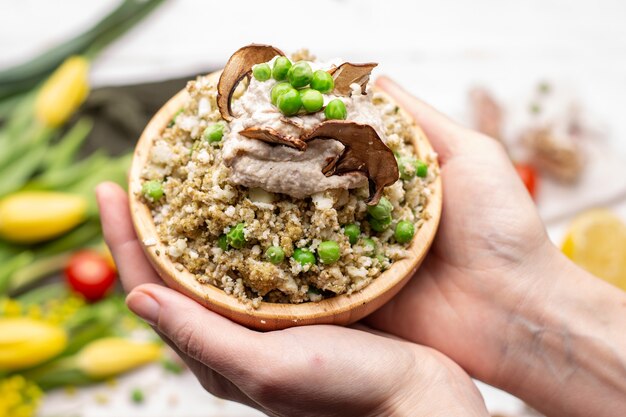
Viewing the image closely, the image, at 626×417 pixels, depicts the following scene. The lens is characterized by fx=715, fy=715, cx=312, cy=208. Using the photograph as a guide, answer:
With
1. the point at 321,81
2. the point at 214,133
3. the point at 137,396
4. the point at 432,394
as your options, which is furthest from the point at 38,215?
the point at 432,394

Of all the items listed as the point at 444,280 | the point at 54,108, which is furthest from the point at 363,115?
the point at 54,108

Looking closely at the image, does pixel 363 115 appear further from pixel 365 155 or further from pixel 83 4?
pixel 83 4

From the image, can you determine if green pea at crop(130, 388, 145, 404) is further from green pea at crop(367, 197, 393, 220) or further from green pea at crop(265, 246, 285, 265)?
green pea at crop(367, 197, 393, 220)

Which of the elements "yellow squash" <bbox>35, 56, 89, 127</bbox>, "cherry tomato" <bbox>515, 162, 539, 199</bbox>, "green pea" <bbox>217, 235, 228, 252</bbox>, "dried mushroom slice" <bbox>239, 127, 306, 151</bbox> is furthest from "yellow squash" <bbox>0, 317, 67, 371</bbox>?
"cherry tomato" <bbox>515, 162, 539, 199</bbox>

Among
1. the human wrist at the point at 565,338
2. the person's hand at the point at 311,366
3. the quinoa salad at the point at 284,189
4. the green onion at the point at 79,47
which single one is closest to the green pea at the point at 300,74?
the quinoa salad at the point at 284,189

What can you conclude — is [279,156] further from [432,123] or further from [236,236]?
[432,123]
